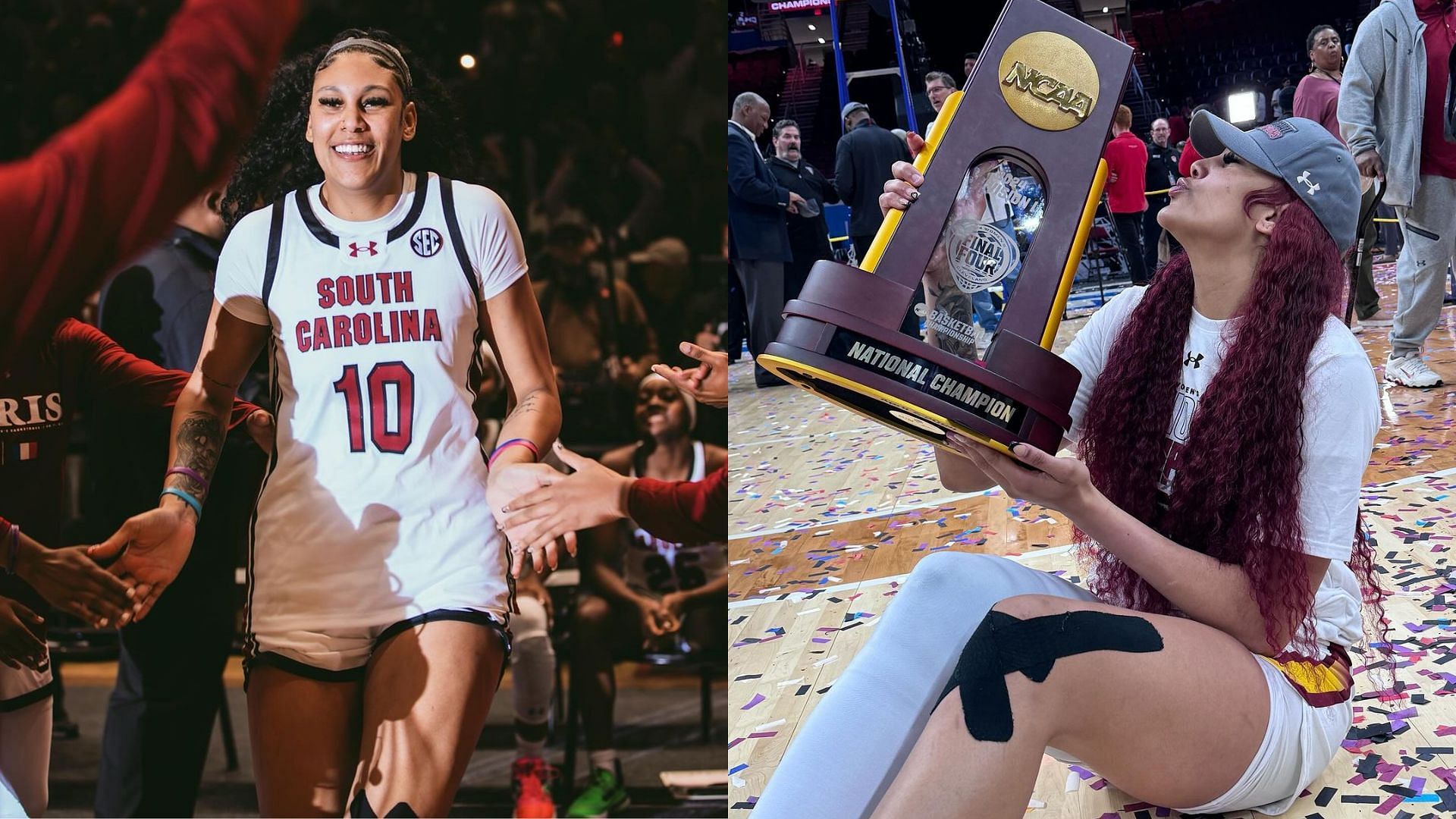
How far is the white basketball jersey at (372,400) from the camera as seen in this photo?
1.54 metres

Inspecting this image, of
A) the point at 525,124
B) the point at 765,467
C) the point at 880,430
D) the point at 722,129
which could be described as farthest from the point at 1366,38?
the point at 525,124

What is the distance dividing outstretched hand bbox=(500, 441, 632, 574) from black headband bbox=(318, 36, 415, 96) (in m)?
0.57

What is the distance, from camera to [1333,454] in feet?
3.95

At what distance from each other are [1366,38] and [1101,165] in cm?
291

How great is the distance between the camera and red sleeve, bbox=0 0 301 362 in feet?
4.93

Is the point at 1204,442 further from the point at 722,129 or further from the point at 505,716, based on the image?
the point at 505,716

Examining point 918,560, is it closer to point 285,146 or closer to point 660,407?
point 660,407

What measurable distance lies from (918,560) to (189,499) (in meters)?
1.56

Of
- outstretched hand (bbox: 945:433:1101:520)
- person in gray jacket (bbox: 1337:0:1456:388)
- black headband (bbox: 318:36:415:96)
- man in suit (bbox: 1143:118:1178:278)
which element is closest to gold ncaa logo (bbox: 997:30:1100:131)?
outstretched hand (bbox: 945:433:1101:520)

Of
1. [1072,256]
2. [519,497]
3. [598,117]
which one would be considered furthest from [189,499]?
[1072,256]

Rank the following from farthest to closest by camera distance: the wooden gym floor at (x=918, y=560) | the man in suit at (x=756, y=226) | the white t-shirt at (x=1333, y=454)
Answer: the man in suit at (x=756, y=226) → the wooden gym floor at (x=918, y=560) → the white t-shirt at (x=1333, y=454)

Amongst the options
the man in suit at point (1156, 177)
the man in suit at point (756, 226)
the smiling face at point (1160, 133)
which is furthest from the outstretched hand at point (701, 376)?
the smiling face at point (1160, 133)

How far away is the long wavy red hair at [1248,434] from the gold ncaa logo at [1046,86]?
28 centimetres

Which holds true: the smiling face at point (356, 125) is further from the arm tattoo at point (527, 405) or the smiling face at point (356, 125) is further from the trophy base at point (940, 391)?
the trophy base at point (940, 391)
